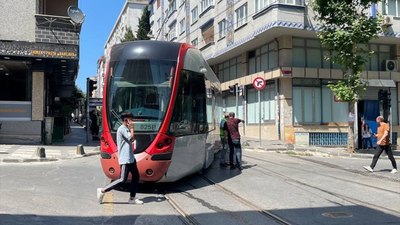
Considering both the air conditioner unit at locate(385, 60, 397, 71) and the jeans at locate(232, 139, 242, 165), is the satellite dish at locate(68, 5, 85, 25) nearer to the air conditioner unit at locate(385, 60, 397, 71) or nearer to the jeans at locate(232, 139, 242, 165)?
the jeans at locate(232, 139, 242, 165)

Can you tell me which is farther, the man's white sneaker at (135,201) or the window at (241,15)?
the window at (241,15)

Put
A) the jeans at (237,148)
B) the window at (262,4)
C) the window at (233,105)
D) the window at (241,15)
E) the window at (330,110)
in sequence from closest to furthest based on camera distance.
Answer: the jeans at (237,148) → the window at (262,4) → the window at (330,110) → the window at (241,15) → the window at (233,105)

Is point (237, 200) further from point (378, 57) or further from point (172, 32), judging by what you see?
point (172, 32)

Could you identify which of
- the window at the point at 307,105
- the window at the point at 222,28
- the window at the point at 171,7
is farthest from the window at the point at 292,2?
the window at the point at 171,7

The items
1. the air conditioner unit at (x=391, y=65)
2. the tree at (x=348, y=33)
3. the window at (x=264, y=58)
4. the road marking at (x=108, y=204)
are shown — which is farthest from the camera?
the air conditioner unit at (x=391, y=65)

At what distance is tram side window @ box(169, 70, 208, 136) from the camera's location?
1011cm

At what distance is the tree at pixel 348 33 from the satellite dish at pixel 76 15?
11.0m

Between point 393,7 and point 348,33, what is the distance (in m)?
12.0

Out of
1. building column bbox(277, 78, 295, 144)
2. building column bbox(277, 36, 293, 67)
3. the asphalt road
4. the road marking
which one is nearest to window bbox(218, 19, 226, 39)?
building column bbox(277, 36, 293, 67)

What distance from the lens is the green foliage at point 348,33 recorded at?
2005cm

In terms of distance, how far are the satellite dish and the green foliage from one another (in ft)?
36.3

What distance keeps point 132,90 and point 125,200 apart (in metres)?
2.36

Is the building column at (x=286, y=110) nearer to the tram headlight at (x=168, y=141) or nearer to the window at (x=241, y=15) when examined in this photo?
the window at (x=241, y=15)

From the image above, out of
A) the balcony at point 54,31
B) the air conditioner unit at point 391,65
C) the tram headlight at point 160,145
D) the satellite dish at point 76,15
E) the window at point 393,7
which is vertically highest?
the window at point 393,7
